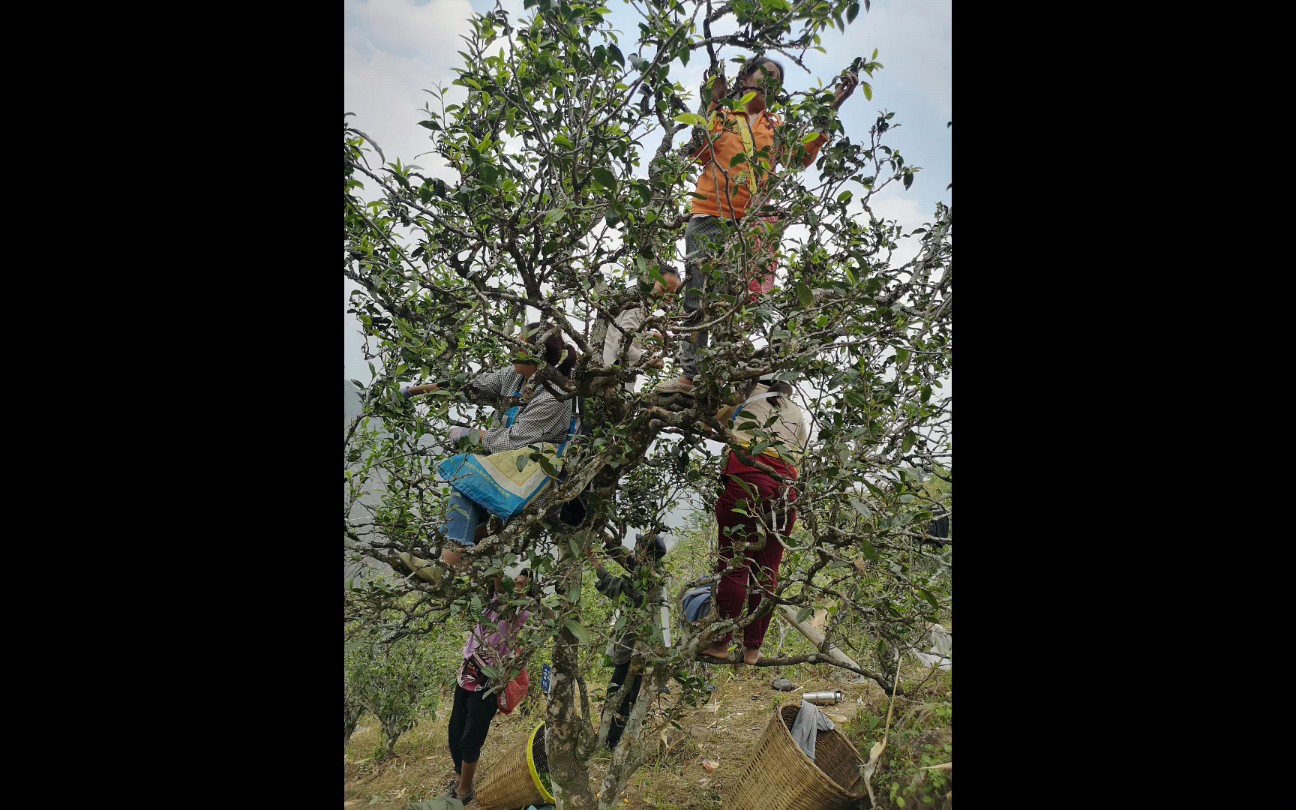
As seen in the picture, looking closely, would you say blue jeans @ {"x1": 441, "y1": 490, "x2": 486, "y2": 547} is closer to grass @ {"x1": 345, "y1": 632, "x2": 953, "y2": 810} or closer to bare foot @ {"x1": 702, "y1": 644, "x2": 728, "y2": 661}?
bare foot @ {"x1": 702, "y1": 644, "x2": 728, "y2": 661}

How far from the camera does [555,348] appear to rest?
1.78 metres

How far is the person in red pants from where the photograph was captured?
5.92ft

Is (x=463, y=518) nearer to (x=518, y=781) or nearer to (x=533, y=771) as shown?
(x=533, y=771)

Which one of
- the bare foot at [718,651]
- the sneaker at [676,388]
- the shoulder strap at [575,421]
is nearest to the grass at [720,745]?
the bare foot at [718,651]

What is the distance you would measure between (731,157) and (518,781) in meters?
2.60

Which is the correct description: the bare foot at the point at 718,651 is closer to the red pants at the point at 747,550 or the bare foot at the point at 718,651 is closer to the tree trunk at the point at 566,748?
the red pants at the point at 747,550

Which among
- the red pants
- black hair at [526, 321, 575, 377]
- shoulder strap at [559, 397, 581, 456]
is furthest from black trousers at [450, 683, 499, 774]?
black hair at [526, 321, 575, 377]

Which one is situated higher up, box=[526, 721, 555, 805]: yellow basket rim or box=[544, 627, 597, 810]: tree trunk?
box=[544, 627, 597, 810]: tree trunk

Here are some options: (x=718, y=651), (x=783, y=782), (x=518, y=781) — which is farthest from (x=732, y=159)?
(x=518, y=781)

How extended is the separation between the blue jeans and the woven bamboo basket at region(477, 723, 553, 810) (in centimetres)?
122

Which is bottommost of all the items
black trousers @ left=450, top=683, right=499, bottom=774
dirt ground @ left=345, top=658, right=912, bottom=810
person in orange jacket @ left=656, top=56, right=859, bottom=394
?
dirt ground @ left=345, top=658, right=912, bottom=810

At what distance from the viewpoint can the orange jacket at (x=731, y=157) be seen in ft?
4.78
